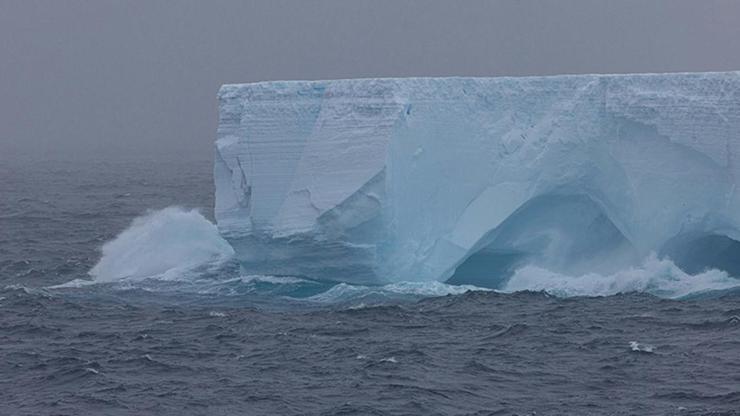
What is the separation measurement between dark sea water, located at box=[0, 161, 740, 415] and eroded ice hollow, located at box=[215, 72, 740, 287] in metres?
0.88

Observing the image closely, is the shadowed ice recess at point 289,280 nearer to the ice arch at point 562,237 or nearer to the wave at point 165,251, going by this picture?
the wave at point 165,251

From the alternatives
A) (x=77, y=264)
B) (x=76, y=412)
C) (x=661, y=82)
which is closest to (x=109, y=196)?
(x=77, y=264)

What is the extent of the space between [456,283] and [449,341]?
4.64m

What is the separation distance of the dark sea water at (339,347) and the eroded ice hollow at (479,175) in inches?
34.6

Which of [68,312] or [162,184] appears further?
[162,184]

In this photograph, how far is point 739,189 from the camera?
680 inches

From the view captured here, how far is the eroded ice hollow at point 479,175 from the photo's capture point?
17719 mm

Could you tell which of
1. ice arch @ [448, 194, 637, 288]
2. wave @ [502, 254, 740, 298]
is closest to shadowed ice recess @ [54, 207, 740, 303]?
wave @ [502, 254, 740, 298]

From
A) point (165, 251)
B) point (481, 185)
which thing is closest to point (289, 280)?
point (481, 185)

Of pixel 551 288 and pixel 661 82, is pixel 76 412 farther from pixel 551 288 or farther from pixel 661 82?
pixel 661 82

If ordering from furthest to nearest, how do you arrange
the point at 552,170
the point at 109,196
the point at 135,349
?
the point at 109,196
the point at 552,170
the point at 135,349

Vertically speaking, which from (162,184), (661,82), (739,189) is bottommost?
(162,184)

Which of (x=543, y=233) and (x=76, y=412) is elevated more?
(x=543, y=233)

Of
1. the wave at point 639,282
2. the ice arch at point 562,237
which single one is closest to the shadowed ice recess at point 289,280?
the wave at point 639,282
